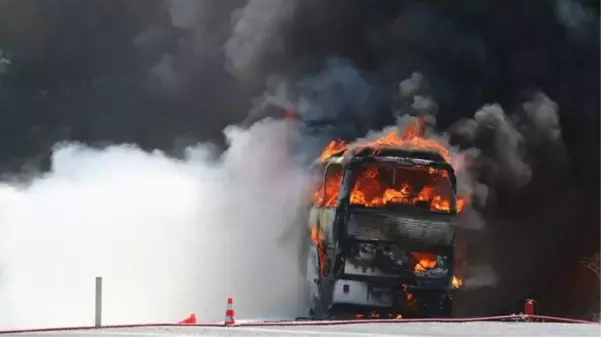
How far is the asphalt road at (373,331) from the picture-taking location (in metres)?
7.45

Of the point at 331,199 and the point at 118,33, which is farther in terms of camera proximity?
the point at 118,33

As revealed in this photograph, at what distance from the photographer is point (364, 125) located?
37.7ft

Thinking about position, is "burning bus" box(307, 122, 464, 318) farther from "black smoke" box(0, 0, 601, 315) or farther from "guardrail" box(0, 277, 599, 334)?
Result: "black smoke" box(0, 0, 601, 315)

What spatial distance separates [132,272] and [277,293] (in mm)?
2055

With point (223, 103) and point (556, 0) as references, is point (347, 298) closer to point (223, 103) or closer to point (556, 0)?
point (223, 103)

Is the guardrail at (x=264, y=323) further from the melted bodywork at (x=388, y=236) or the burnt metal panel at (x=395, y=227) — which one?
the burnt metal panel at (x=395, y=227)

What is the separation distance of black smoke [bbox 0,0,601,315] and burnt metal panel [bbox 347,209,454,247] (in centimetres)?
163

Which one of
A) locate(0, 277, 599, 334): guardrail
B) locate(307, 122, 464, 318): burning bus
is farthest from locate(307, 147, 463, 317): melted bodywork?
locate(0, 277, 599, 334): guardrail

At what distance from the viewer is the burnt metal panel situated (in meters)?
10.0

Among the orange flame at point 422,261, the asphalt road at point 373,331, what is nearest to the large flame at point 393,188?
the orange flame at point 422,261

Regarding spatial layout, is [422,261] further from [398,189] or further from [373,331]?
[373,331]

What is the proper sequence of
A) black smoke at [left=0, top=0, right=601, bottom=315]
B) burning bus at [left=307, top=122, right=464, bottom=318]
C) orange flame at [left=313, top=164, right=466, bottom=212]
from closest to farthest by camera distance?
burning bus at [left=307, top=122, right=464, bottom=318]
orange flame at [left=313, top=164, right=466, bottom=212]
black smoke at [left=0, top=0, right=601, bottom=315]

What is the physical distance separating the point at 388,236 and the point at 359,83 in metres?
2.62

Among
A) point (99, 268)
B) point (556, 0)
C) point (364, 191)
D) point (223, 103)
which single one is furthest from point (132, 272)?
point (556, 0)
